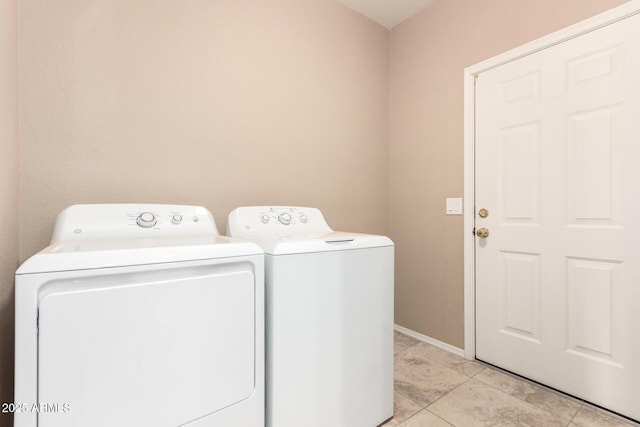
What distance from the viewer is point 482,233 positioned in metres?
1.95

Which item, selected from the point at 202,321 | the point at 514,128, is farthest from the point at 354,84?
the point at 202,321

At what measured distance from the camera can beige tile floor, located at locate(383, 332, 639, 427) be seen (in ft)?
4.62

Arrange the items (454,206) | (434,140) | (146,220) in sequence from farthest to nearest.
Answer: (434,140) → (454,206) → (146,220)

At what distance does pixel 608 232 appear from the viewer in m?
1.47

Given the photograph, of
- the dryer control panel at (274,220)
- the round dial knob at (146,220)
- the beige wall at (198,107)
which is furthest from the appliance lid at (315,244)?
the beige wall at (198,107)

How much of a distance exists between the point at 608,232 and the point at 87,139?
253 cm

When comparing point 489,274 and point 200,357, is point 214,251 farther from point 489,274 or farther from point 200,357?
point 489,274

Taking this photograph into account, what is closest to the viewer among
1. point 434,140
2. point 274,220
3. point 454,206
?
point 274,220

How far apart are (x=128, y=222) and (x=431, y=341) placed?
2151 mm

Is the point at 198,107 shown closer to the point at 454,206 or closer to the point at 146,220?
the point at 146,220

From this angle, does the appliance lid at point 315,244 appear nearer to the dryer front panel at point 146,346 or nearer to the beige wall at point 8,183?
the dryer front panel at point 146,346

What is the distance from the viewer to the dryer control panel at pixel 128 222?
118cm

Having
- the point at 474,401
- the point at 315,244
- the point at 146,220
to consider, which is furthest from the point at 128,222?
the point at 474,401

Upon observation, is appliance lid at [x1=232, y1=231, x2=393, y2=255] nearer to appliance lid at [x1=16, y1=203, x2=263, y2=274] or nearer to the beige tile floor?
appliance lid at [x1=16, y1=203, x2=263, y2=274]
